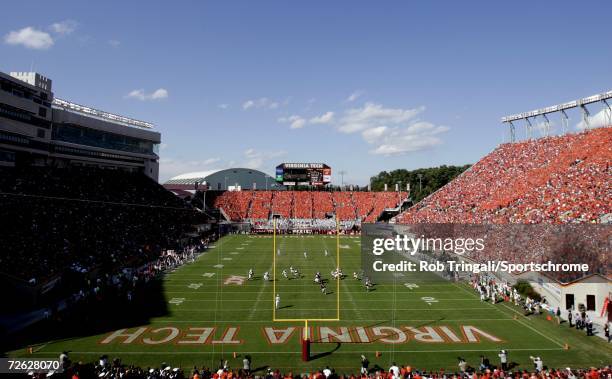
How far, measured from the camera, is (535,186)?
36219mm

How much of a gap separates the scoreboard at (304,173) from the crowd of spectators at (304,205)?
2638mm

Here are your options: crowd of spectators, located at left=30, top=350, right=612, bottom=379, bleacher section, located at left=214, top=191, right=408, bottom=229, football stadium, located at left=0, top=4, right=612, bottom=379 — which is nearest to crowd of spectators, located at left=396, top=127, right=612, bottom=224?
football stadium, located at left=0, top=4, right=612, bottom=379

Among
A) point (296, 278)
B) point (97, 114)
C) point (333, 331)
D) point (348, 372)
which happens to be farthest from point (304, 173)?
point (348, 372)

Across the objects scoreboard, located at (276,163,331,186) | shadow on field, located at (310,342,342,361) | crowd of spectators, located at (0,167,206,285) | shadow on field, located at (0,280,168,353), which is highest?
scoreboard, located at (276,163,331,186)

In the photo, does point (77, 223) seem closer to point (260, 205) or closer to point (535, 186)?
point (535, 186)

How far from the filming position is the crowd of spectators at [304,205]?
63.8 m

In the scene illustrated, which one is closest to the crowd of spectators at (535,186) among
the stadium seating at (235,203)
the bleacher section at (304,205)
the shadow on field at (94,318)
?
the bleacher section at (304,205)

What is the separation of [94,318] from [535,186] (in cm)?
3289

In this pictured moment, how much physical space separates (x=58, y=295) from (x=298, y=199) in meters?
46.6

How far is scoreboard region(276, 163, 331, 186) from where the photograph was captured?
67.6 meters

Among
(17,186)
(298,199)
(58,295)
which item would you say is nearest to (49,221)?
(17,186)

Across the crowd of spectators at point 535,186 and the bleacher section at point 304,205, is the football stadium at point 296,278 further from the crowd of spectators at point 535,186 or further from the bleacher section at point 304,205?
the bleacher section at point 304,205

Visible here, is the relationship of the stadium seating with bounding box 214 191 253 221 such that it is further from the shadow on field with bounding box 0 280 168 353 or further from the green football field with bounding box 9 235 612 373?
→ the shadow on field with bounding box 0 280 168 353

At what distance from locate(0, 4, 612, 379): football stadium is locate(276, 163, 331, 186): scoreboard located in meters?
19.8
